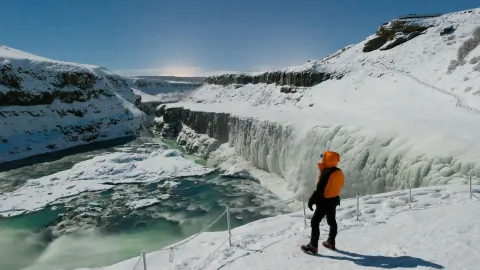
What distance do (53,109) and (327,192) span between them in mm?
44406

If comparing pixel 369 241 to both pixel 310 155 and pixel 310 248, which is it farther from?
pixel 310 155

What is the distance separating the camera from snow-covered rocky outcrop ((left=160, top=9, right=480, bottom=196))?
13.2 meters

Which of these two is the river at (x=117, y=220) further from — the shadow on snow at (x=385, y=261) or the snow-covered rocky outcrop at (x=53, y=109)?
the snow-covered rocky outcrop at (x=53, y=109)

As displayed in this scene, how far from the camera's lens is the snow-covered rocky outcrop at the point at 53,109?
37250mm

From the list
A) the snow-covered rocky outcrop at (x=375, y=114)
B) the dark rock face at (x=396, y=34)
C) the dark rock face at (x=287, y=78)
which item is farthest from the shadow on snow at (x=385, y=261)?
the dark rock face at (x=396, y=34)

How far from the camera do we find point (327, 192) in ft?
18.9

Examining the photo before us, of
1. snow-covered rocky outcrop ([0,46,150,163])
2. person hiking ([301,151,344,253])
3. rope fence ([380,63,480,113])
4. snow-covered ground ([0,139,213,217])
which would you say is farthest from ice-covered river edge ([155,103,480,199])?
snow-covered rocky outcrop ([0,46,150,163])

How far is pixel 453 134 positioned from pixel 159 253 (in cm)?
1188

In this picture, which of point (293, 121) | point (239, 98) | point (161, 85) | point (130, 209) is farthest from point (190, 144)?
point (161, 85)

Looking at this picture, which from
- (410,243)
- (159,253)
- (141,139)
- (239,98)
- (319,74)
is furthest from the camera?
(239,98)

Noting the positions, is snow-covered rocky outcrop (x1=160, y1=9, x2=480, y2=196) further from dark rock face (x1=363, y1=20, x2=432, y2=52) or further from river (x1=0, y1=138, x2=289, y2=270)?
river (x1=0, y1=138, x2=289, y2=270)

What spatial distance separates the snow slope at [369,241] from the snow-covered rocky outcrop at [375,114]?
375cm

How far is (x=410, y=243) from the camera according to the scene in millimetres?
6059

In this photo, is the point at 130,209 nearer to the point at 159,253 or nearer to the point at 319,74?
the point at 159,253
